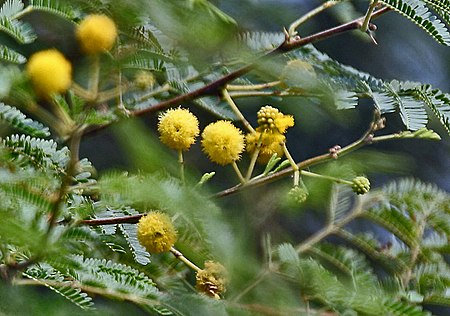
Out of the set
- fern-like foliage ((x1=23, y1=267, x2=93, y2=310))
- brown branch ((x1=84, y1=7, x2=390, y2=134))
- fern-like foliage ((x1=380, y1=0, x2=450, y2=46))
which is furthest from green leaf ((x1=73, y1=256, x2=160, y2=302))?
fern-like foliage ((x1=380, y1=0, x2=450, y2=46))

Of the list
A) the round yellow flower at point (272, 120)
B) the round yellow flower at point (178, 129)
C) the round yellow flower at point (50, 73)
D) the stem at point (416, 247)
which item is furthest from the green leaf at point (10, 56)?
the stem at point (416, 247)

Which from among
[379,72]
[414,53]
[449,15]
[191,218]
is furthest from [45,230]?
[379,72]

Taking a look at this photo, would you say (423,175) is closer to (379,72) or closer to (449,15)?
(379,72)

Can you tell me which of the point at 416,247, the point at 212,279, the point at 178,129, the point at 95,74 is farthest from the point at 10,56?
the point at 416,247

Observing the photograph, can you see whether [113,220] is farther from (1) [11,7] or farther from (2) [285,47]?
(1) [11,7]

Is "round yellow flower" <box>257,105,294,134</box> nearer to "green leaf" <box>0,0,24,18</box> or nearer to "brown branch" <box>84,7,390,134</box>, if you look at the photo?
"brown branch" <box>84,7,390,134</box>
